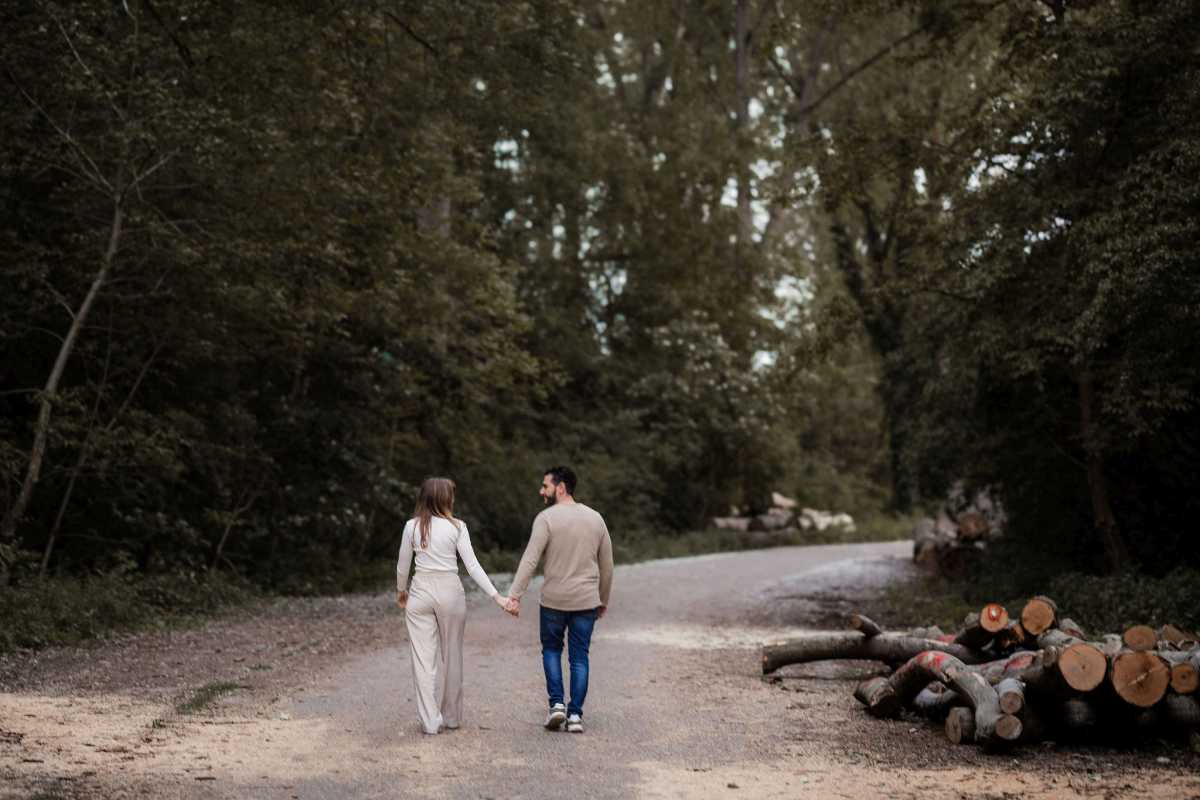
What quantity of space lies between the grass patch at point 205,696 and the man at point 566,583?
8.05 ft

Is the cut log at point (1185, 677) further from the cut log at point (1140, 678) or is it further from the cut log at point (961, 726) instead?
the cut log at point (961, 726)

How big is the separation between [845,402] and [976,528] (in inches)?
1044

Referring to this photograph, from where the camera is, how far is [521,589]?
862cm

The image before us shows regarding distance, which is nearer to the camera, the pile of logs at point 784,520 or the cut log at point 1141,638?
the cut log at point 1141,638

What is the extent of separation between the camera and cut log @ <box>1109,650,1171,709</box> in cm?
784

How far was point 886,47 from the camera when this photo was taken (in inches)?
1405

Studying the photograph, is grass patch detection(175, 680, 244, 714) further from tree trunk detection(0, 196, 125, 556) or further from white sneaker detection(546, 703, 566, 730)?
tree trunk detection(0, 196, 125, 556)

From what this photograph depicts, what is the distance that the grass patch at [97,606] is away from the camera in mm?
12219

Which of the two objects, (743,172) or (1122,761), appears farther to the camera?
(743,172)

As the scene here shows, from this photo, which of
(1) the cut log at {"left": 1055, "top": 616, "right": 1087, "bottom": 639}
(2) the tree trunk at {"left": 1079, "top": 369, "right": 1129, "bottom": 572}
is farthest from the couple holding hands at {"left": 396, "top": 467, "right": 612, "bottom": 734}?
(2) the tree trunk at {"left": 1079, "top": 369, "right": 1129, "bottom": 572}

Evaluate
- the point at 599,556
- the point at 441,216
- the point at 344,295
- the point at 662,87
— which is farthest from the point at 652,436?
the point at 599,556

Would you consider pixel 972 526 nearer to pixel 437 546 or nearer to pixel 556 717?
pixel 556 717

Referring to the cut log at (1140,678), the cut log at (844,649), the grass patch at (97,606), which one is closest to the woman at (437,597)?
the cut log at (844,649)

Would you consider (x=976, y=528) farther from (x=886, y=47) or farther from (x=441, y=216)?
(x=886, y=47)
